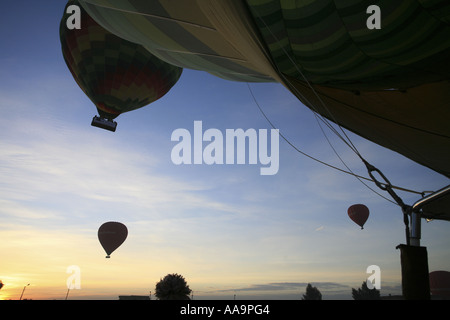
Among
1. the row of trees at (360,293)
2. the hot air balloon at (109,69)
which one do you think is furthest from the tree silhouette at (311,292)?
the hot air balloon at (109,69)

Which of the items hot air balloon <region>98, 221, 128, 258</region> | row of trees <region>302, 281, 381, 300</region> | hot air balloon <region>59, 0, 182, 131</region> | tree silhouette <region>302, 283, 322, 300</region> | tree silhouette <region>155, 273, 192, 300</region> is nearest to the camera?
tree silhouette <region>155, 273, 192, 300</region>

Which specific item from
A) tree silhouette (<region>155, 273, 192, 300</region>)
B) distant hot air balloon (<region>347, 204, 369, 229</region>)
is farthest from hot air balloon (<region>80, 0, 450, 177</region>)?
distant hot air balloon (<region>347, 204, 369, 229</region>)

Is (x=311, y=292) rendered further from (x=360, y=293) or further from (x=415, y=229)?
(x=415, y=229)

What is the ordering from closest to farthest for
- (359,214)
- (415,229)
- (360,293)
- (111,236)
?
(415,229) < (111,236) < (359,214) < (360,293)

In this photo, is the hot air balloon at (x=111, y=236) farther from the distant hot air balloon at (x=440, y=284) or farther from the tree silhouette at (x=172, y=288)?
the distant hot air balloon at (x=440, y=284)

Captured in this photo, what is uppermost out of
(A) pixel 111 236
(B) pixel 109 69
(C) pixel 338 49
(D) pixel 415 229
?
(B) pixel 109 69

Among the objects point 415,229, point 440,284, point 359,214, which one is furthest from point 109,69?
point 440,284

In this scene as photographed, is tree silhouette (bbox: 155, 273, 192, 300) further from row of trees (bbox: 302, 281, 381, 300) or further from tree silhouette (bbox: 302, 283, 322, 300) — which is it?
tree silhouette (bbox: 302, 283, 322, 300)
